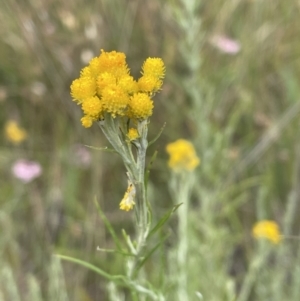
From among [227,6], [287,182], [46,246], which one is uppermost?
[227,6]

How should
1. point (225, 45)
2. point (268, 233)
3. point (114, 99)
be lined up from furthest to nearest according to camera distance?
1. point (225, 45)
2. point (268, 233)
3. point (114, 99)

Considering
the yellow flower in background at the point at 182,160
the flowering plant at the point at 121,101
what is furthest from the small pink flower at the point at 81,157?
the flowering plant at the point at 121,101

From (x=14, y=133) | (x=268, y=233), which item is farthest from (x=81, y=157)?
(x=268, y=233)

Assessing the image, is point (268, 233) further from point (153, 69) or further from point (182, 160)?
point (153, 69)

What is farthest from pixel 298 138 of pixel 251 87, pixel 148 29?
pixel 148 29

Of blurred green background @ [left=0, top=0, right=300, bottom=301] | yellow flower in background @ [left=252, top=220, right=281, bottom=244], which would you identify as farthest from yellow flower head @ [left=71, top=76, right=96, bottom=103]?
blurred green background @ [left=0, top=0, right=300, bottom=301]

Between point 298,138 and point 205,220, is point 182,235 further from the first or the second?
point 298,138
